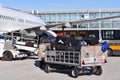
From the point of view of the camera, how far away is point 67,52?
17.3 metres

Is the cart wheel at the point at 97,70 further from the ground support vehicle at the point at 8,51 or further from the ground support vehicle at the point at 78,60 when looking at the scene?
the ground support vehicle at the point at 8,51

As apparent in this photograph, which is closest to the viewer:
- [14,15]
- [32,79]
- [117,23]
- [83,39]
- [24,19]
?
[32,79]

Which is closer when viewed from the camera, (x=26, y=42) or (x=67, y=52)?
(x=67, y=52)

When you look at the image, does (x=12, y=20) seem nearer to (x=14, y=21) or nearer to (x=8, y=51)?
(x=14, y=21)

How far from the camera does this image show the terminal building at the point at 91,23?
293 ft

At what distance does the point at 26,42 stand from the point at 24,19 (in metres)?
4.97

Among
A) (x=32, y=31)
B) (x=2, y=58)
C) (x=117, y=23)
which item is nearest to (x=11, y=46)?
(x=2, y=58)

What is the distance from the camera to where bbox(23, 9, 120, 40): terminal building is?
89.4 meters

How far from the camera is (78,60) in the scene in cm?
1661

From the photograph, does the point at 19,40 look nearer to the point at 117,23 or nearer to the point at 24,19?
the point at 24,19

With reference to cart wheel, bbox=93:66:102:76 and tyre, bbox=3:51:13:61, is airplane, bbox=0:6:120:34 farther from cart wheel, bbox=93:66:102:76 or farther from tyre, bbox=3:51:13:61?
cart wheel, bbox=93:66:102:76

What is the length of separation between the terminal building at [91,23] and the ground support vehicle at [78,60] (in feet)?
220

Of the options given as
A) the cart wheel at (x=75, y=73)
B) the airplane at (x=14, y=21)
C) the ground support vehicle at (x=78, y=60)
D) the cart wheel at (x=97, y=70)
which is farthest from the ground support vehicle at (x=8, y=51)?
the cart wheel at (x=75, y=73)

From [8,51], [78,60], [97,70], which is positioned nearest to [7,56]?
[8,51]
